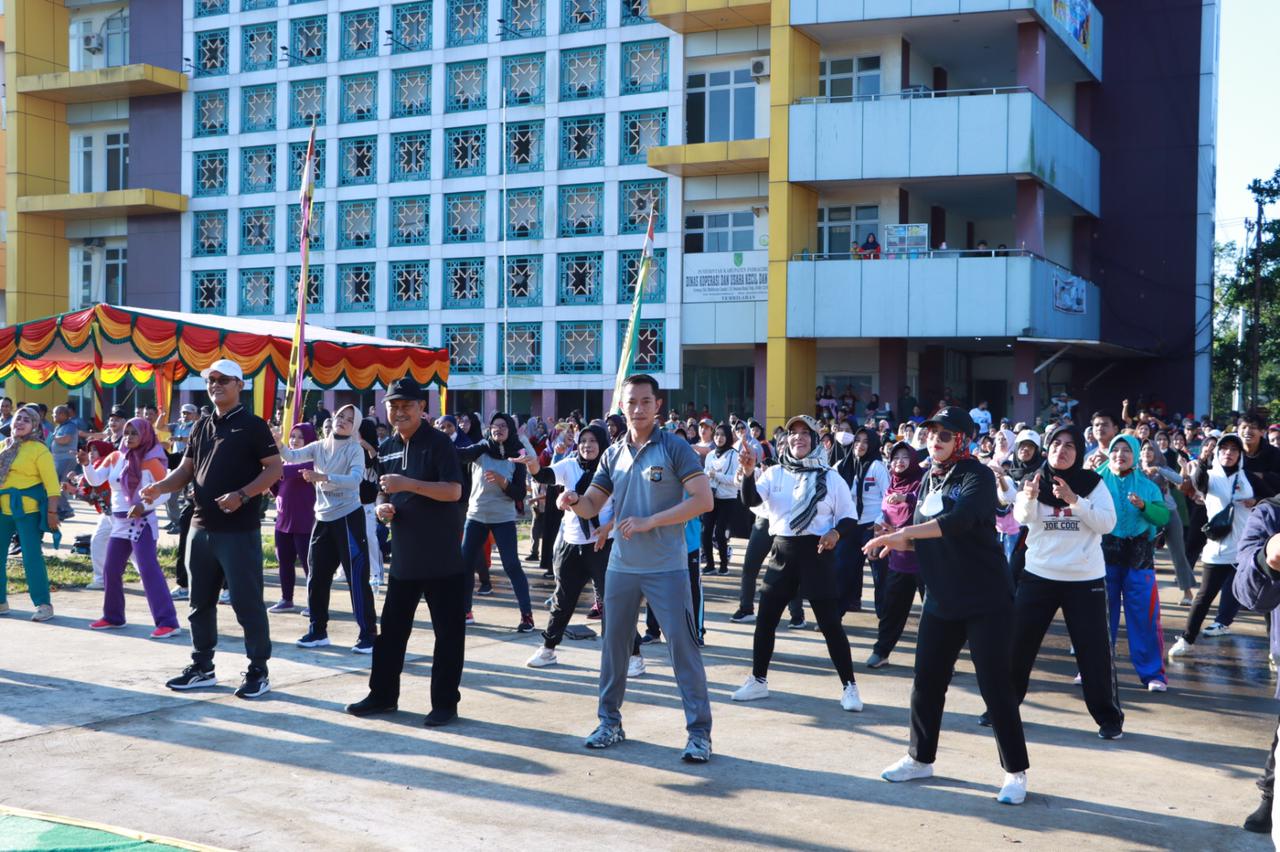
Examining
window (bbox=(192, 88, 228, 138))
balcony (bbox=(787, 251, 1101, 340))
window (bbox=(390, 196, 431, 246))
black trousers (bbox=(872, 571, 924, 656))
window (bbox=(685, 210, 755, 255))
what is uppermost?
window (bbox=(192, 88, 228, 138))

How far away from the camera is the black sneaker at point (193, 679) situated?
27.1 feet

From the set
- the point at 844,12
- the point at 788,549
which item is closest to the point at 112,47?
the point at 844,12

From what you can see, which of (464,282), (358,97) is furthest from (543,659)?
(358,97)

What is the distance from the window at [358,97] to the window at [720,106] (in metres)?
10.7

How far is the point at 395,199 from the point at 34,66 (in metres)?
15.2

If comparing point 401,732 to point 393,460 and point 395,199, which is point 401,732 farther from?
point 395,199

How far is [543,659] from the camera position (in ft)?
30.9

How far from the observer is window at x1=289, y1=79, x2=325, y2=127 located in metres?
40.5

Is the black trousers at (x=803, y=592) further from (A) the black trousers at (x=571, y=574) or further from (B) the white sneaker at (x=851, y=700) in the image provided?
(A) the black trousers at (x=571, y=574)

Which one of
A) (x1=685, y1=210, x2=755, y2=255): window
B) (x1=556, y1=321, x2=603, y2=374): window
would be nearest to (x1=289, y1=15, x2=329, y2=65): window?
(x1=556, y1=321, x2=603, y2=374): window

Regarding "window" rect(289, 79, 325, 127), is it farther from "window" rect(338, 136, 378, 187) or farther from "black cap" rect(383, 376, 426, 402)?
"black cap" rect(383, 376, 426, 402)

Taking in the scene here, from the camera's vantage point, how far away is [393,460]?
7945 mm

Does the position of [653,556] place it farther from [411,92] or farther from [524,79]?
[411,92]

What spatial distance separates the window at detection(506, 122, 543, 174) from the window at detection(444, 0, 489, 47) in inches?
117
